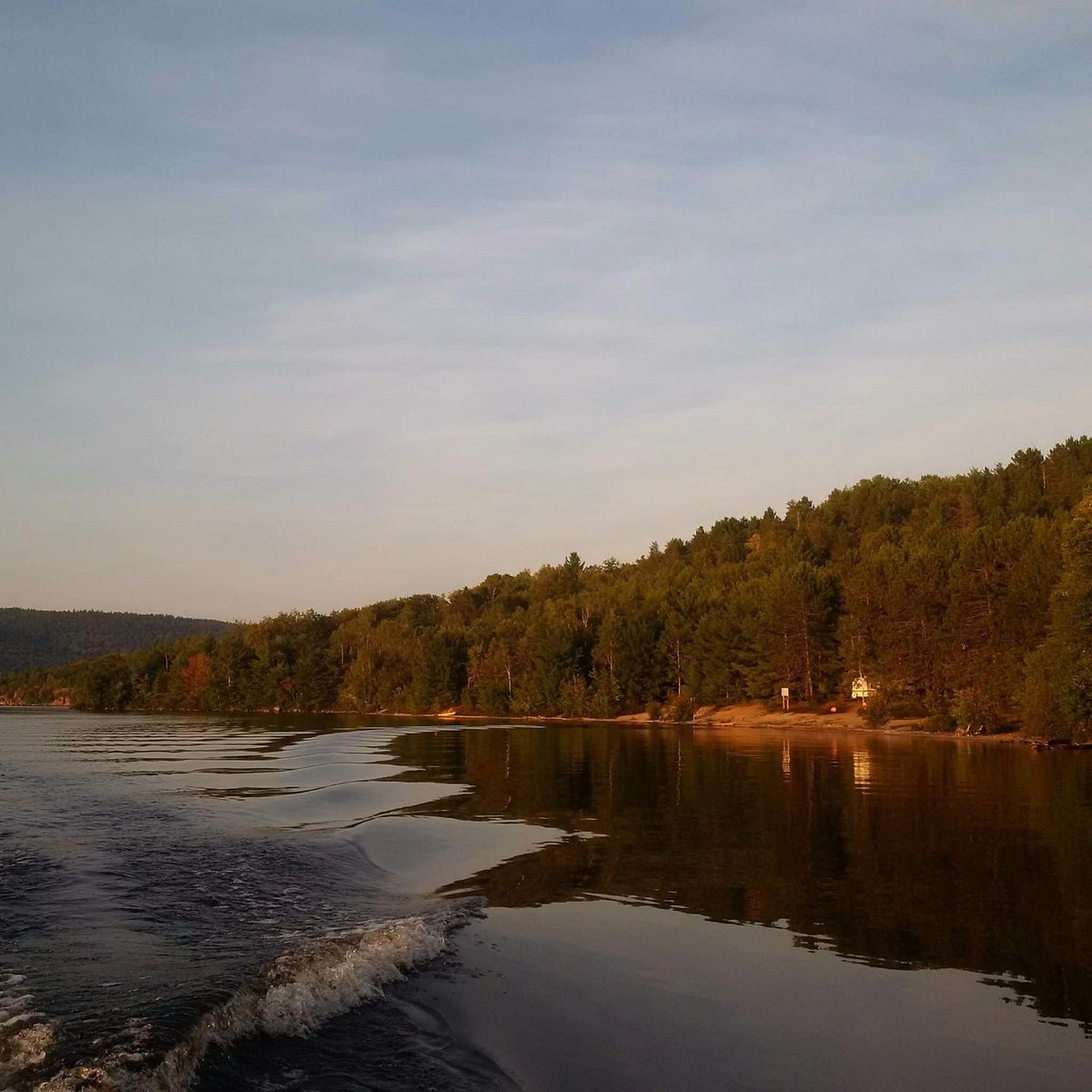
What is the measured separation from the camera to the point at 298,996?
1171 cm

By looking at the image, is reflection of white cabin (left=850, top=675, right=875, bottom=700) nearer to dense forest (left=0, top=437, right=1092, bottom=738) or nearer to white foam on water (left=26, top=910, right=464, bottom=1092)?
dense forest (left=0, top=437, right=1092, bottom=738)

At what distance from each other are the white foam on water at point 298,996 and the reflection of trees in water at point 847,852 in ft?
11.4

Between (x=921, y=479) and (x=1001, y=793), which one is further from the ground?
(x=921, y=479)

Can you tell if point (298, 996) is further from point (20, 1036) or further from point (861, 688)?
point (861, 688)

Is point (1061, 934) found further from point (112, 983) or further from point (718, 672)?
point (718, 672)

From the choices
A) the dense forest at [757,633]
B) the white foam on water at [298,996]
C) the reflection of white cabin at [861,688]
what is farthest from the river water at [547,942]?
the reflection of white cabin at [861,688]

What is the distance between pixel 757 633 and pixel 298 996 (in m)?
86.9

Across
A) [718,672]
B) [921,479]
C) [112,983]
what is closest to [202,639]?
[718,672]

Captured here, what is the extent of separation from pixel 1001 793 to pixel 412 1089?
29.3 m

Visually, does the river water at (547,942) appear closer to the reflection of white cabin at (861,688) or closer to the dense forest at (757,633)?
the dense forest at (757,633)

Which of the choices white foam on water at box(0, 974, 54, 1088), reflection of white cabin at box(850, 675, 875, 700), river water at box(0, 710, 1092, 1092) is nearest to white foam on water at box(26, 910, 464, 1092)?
river water at box(0, 710, 1092, 1092)

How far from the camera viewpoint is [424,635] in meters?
138

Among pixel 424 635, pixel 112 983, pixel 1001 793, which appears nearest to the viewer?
pixel 112 983

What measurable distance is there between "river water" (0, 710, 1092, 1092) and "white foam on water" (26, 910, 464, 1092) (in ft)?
0.13
